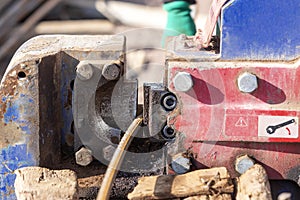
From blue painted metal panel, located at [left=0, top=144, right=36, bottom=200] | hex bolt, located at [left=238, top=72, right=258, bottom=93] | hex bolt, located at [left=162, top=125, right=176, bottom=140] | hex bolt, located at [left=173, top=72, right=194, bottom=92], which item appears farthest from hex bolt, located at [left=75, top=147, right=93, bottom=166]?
hex bolt, located at [left=238, top=72, right=258, bottom=93]

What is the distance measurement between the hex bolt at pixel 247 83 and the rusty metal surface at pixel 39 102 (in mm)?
388

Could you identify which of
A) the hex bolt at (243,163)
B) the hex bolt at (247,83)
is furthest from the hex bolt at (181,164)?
the hex bolt at (247,83)

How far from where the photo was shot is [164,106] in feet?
5.77

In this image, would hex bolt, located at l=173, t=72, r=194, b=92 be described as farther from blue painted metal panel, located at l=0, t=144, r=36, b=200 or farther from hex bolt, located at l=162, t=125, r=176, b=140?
blue painted metal panel, located at l=0, t=144, r=36, b=200

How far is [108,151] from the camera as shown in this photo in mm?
1868

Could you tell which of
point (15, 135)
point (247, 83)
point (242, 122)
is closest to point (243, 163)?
point (242, 122)

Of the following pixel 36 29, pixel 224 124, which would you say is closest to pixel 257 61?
pixel 224 124

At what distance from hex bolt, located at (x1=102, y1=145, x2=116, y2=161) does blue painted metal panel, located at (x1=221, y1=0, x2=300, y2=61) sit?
1.38 feet

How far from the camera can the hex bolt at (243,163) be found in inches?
68.2

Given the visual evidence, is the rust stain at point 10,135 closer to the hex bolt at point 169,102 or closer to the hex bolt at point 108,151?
the hex bolt at point 108,151

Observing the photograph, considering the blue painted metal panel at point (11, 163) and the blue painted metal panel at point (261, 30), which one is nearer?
the blue painted metal panel at point (261, 30)

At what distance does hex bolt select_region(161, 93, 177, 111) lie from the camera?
5.74ft

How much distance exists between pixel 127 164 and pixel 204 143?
0.25 metres

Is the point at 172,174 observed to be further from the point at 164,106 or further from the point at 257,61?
the point at 257,61
